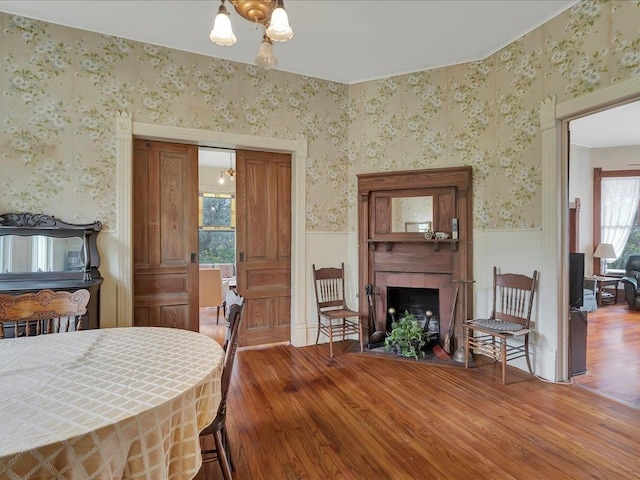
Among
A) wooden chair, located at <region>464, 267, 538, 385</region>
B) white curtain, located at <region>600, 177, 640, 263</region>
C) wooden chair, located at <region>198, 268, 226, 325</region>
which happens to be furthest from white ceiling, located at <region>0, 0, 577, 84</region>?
white curtain, located at <region>600, 177, 640, 263</region>

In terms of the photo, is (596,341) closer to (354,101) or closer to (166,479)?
(354,101)

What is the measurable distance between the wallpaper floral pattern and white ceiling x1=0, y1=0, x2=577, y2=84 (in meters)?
0.14

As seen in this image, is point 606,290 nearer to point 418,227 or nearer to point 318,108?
point 418,227

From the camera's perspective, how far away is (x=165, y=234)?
3.38 metres

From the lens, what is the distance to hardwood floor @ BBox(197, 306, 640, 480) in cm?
179

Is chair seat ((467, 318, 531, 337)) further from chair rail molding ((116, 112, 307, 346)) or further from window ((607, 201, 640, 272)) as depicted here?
window ((607, 201, 640, 272))

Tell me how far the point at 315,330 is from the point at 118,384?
2.89 meters

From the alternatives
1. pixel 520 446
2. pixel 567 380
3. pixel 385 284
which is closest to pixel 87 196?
pixel 385 284

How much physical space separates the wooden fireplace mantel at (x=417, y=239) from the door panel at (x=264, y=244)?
912 millimetres

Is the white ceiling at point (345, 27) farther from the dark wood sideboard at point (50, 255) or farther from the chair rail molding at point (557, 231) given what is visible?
the dark wood sideboard at point (50, 255)

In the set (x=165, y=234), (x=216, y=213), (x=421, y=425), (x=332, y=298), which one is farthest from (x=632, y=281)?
(x=216, y=213)

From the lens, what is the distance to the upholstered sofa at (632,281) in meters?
5.47

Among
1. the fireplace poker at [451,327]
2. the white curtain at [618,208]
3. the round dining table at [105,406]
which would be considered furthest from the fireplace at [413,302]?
the white curtain at [618,208]

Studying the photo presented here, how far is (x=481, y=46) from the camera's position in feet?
10.7
